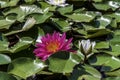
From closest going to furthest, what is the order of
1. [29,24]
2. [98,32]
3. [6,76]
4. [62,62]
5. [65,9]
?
[6,76] < [62,62] < [29,24] < [98,32] < [65,9]

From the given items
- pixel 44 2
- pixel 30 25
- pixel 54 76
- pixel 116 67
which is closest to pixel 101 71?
pixel 116 67

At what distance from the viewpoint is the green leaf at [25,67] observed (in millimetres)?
1052

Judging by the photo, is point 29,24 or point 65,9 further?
point 65,9

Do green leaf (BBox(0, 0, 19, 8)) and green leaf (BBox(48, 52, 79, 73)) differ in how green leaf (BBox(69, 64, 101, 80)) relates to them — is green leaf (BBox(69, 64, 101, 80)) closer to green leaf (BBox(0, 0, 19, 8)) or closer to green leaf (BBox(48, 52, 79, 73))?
green leaf (BBox(48, 52, 79, 73))

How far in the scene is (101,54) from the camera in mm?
1244

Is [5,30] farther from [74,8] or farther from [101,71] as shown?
[74,8]

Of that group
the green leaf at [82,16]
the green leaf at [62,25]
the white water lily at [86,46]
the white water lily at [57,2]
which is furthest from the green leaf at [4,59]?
the white water lily at [57,2]

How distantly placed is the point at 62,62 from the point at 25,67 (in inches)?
5.0

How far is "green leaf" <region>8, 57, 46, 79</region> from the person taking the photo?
3.45 feet

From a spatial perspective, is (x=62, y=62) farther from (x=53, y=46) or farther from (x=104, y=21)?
(x=104, y=21)

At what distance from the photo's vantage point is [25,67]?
1078 mm

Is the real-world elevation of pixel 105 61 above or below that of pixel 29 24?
below

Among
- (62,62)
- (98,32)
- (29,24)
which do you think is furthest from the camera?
(98,32)

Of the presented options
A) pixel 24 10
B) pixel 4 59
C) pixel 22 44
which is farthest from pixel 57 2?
pixel 4 59
